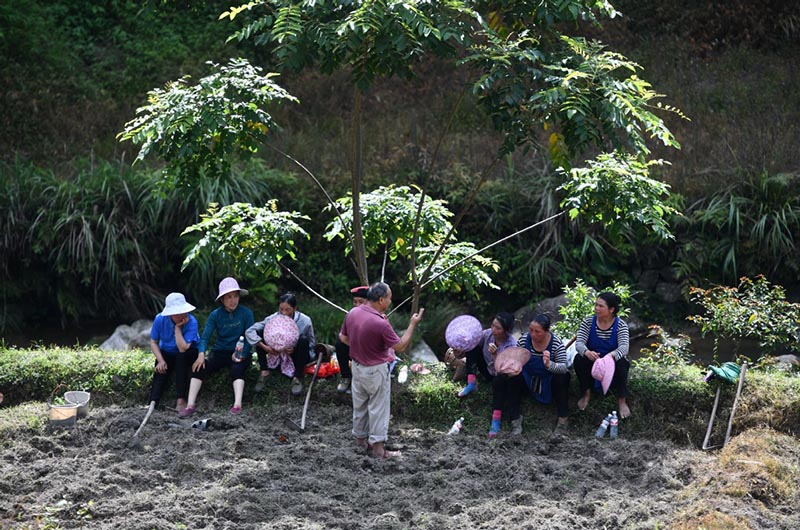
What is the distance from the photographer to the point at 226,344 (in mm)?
9789

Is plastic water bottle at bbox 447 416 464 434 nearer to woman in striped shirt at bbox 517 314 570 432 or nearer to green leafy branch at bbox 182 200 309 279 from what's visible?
woman in striped shirt at bbox 517 314 570 432

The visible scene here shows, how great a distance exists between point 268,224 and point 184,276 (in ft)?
14.0

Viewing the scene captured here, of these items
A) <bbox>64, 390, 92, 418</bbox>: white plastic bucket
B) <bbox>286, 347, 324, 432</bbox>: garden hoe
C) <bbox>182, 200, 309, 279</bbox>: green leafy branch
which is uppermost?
<bbox>182, 200, 309, 279</bbox>: green leafy branch

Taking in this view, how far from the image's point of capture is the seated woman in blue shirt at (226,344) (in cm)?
955

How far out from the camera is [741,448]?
821cm

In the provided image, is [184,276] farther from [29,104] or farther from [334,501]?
[334,501]

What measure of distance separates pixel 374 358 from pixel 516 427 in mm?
1581

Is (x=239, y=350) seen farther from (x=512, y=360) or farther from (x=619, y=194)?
(x=619, y=194)

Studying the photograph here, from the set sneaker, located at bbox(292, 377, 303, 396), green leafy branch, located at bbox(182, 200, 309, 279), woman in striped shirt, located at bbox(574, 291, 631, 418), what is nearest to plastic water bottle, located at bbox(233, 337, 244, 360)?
sneaker, located at bbox(292, 377, 303, 396)

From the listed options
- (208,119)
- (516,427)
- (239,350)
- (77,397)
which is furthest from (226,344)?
(516,427)

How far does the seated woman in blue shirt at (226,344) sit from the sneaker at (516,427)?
8.31 ft

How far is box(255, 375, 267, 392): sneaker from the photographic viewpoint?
383 inches

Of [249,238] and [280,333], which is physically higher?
[249,238]

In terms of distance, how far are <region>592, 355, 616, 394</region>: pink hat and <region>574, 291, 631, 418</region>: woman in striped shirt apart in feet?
0.15
